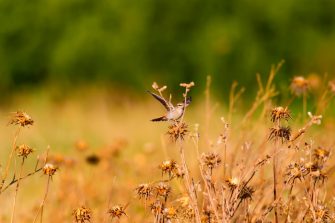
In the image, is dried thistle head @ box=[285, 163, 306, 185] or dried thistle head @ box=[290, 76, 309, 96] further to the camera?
dried thistle head @ box=[290, 76, 309, 96]

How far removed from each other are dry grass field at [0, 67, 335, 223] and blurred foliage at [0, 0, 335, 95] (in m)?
1.09

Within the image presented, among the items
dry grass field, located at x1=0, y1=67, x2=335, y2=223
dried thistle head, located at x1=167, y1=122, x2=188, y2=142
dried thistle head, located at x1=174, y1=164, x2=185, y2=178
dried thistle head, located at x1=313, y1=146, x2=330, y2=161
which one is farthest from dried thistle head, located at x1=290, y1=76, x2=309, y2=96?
dried thistle head, located at x1=167, y1=122, x2=188, y2=142

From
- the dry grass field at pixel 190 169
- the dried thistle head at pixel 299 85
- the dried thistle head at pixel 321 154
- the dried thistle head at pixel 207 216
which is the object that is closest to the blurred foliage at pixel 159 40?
the dry grass field at pixel 190 169

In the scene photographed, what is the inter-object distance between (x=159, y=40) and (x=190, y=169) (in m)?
7.91

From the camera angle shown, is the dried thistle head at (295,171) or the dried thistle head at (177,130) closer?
the dried thistle head at (177,130)

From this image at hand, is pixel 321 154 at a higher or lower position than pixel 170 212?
higher

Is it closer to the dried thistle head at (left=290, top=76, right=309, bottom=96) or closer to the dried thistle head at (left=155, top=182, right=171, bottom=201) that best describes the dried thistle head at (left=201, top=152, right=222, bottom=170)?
the dried thistle head at (left=155, top=182, right=171, bottom=201)

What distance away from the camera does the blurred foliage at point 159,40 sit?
11.4m

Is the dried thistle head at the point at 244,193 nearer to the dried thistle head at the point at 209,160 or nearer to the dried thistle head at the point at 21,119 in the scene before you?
the dried thistle head at the point at 209,160

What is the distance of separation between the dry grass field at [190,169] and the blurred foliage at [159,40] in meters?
1.09

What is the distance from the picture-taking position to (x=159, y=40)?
12109 millimetres

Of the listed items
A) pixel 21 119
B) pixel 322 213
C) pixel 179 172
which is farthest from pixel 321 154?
pixel 21 119

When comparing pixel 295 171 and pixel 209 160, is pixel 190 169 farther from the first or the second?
pixel 295 171

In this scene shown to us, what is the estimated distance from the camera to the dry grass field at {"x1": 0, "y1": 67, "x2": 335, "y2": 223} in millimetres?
2510
